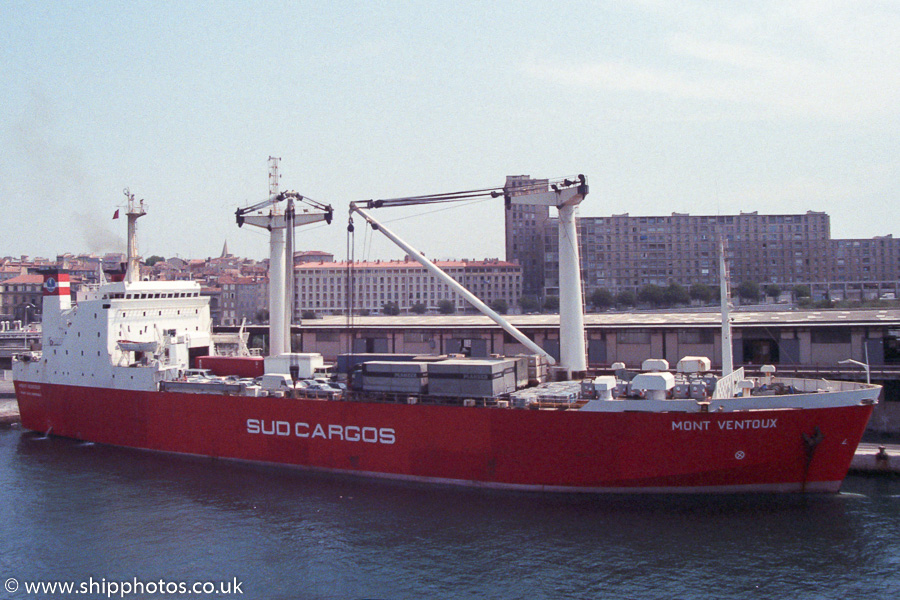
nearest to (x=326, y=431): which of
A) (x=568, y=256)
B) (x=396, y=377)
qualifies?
(x=396, y=377)

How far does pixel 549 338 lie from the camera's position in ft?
101

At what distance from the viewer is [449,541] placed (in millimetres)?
15773

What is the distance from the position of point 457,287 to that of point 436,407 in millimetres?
5334

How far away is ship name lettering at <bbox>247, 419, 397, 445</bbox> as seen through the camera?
66.9 ft

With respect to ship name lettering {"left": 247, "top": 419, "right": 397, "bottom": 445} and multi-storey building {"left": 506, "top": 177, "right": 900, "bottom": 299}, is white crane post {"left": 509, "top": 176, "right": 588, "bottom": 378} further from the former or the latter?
multi-storey building {"left": 506, "top": 177, "right": 900, "bottom": 299}

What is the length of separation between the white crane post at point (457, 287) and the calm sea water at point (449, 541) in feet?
18.0

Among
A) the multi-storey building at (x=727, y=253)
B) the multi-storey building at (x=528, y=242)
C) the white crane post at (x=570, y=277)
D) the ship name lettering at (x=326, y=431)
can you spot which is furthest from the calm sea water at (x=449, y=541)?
the multi-storey building at (x=528, y=242)

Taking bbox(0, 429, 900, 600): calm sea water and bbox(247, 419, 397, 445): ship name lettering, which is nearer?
bbox(0, 429, 900, 600): calm sea water

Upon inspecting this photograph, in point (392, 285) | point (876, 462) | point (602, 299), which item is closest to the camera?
point (876, 462)

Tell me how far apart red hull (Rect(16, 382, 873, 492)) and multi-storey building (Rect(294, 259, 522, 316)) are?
5561cm

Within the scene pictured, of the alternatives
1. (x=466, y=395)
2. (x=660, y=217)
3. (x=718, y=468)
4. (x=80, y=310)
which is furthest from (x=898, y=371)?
(x=660, y=217)

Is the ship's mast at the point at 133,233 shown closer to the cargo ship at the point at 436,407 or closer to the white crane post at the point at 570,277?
the cargo ship at the point at 436,407

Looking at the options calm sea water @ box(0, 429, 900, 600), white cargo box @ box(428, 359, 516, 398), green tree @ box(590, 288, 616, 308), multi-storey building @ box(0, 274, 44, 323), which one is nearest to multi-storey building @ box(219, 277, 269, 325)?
multi-storey building @ box(0, 274, 44, 323)

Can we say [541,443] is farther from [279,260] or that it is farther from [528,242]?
[528,242]
